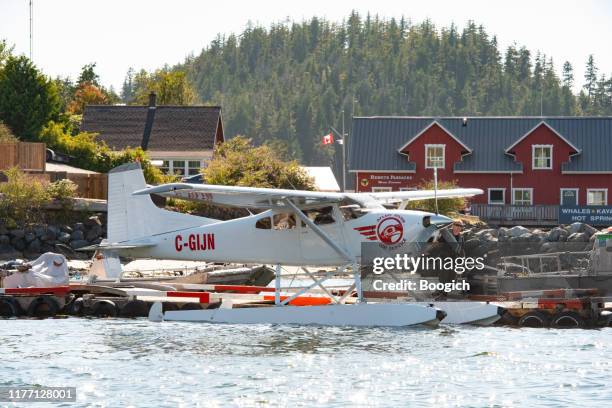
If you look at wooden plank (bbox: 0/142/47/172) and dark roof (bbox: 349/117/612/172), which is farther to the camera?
dark roof (bbox: 349/117/612/172)

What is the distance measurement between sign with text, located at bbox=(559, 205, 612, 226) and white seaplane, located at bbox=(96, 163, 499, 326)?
27.5 m

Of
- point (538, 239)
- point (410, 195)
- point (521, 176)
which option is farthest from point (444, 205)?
point (410, 195)

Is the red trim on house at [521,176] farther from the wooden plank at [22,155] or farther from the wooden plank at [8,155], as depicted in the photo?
the wooden plank at [8,155]

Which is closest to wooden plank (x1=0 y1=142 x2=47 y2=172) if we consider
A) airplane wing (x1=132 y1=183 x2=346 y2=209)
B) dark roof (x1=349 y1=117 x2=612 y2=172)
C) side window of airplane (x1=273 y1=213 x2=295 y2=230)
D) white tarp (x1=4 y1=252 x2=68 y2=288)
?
Answer: dark roof (x1=349 y1=117 x2=612 y2=172)

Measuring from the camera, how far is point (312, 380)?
53.9ft

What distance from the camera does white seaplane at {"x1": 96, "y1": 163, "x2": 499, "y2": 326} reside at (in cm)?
2039

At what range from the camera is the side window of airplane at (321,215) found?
21.0 meters

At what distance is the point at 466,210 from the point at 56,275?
2663 centimetres

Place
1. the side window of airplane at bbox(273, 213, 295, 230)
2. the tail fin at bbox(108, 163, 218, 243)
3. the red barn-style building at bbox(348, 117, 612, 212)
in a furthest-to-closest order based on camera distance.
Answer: the red barn-style building at bbox(348, 117, 612, 212), the tail fin at bbox(108, 163, 218, 243), the side window of airplane at bbox(273, 213, 295, 230)

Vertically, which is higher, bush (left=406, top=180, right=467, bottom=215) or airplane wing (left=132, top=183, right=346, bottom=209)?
bush (left=406, top=180, right=467, bottom=215)

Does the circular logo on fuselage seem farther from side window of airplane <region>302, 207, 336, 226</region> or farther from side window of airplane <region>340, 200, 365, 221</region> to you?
side window of airplane <region>302, 207, 336, 226</region>

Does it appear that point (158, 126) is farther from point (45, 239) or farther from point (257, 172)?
point (45, 239)

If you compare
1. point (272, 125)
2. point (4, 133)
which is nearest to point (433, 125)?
point (4, 133)

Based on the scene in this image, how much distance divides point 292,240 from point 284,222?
39 cm
